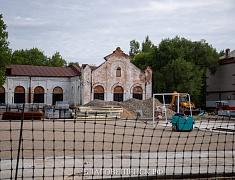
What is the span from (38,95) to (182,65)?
2206cm

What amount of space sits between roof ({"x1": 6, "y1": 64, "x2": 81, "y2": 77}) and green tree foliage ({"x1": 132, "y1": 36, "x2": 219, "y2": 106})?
1370 centimetres

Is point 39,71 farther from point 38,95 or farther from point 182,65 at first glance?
point 182,65

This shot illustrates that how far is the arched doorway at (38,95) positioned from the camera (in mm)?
55938

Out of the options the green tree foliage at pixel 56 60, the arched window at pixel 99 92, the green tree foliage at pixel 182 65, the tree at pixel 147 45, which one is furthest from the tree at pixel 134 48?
the arched window at pixel 99 92

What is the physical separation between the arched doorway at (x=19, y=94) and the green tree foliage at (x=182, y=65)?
69.3 feet

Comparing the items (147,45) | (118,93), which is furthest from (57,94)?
(147,45)

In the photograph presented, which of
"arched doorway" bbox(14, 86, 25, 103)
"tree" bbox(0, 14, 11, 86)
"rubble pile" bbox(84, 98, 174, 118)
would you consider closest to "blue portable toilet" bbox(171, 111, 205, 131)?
"rubble pile" bbox(84, 98, 174, 118)

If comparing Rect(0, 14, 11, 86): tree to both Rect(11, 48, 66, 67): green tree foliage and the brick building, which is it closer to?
the brick building

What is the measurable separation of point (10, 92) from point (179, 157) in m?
A: 45.5

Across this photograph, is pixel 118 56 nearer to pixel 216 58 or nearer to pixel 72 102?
pixel 72 102

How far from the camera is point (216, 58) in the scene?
62.7 m

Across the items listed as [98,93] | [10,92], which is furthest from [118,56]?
[10,92]

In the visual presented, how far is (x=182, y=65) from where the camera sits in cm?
5750

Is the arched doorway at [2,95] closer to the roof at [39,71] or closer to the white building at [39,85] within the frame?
the white building at [39,85]
